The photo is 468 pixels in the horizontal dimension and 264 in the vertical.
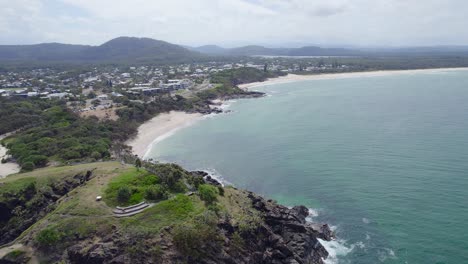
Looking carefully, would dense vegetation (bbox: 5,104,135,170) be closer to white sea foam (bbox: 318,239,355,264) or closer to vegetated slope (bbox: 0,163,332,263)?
vegetated slope (bbox: 0,163,332,263)

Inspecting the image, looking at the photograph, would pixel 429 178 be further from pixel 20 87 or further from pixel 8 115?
pixel 20 87

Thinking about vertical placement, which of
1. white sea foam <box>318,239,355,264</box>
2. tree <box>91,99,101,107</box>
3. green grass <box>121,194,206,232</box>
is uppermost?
green grass <box>121,194,206,232</box>

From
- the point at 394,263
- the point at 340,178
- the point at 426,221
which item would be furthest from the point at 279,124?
the point at 394,263

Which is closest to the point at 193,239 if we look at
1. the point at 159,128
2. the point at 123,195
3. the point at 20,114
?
the point at 123,195

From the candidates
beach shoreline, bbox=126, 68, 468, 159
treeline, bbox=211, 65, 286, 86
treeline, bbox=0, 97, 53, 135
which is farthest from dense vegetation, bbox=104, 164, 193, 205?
treeline, bbox=211, 65, 286, 86

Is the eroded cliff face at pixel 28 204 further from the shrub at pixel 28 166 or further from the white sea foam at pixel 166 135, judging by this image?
the white sea foam at pixel 166 135
